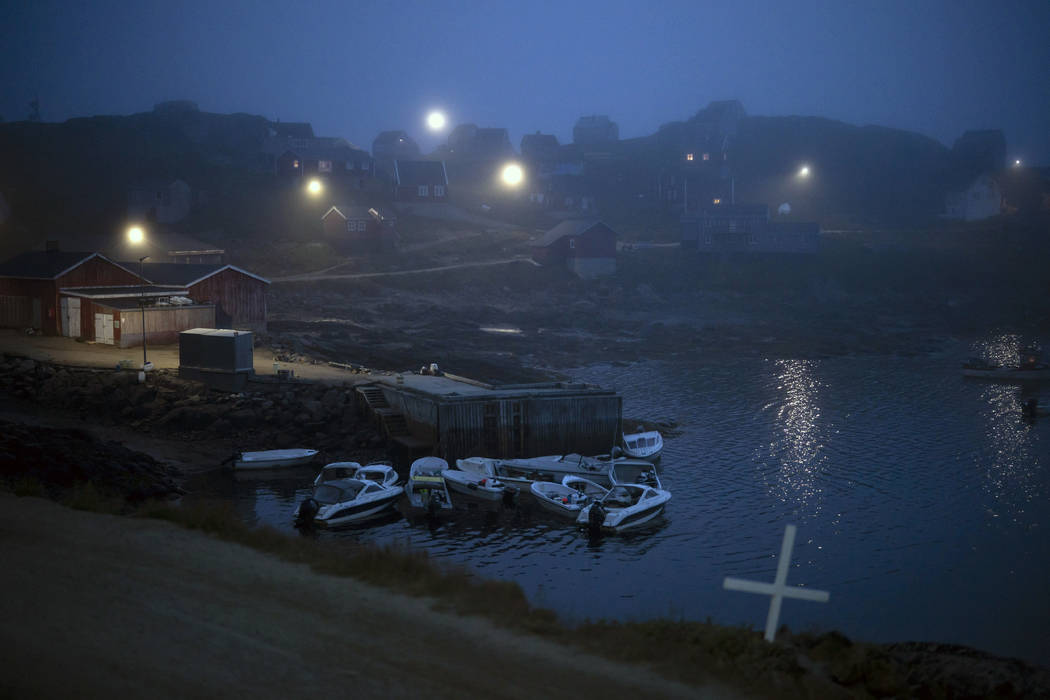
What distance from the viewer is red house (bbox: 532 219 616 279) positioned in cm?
7625

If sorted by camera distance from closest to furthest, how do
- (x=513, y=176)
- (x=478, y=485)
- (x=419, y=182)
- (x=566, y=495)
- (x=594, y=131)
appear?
(x=566, y=495) → (x=478, y=485) → (x=419, y=182) → (x=513, y=176) → (x=594, y=131)

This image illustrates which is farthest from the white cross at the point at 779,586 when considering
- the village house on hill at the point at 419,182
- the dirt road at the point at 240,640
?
the village house on hill at the point at 419,182

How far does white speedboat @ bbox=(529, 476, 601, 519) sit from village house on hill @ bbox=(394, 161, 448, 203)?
230ft

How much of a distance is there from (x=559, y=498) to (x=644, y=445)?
7742mm

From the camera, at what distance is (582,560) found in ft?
76.1

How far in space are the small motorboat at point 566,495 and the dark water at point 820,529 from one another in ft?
1.78

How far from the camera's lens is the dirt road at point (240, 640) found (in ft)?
36.1

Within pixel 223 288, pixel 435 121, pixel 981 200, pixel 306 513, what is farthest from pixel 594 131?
pixel 306 513

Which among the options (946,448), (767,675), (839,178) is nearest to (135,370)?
(767,675)

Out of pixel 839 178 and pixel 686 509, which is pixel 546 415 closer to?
pixel 686 509

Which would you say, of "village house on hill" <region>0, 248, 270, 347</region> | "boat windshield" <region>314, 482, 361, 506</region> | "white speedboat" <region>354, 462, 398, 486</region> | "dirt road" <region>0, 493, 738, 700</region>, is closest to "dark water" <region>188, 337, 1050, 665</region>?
"boat windshield" <region>314, 482, 361, 506</region>

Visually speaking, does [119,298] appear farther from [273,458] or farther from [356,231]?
[356,231]

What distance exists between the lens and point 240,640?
12328mm

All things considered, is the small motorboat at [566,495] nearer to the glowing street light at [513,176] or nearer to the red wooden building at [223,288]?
the red wooden building at [223,288]
